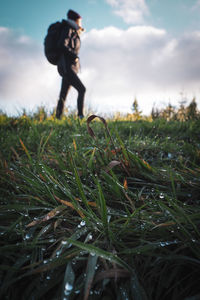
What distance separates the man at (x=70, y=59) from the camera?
143 inches

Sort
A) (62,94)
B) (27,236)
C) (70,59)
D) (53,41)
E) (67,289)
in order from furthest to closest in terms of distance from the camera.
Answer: (62,94) → (70,59) → (53,41) → (27,236) → (67,289)

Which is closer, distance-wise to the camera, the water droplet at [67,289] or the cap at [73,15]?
the water droplet at [67,289]

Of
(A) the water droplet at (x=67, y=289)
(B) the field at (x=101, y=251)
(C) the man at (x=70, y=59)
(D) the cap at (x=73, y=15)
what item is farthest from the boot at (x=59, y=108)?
(A) the water droplet at (x=67, y=289)

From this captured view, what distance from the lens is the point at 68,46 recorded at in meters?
3.69

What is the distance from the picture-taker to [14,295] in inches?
17.2

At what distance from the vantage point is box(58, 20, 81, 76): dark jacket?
3.63 meters

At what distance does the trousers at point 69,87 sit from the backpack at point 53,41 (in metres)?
0.47

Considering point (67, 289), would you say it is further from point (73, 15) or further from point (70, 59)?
point (73, 15)

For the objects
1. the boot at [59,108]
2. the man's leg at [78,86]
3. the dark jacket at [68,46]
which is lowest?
the boot at [59,108]

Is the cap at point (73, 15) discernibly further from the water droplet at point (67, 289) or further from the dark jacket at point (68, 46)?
the water droplet at point (67, 289)

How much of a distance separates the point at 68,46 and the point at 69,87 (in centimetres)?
86

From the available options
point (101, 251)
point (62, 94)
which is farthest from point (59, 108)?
point (101, 251)

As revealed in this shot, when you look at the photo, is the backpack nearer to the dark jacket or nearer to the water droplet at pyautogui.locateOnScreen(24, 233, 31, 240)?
the dark jacket

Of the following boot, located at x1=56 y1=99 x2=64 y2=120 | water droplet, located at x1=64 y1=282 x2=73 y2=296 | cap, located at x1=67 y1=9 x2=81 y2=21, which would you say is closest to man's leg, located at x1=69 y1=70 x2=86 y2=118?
boot, located at x1=56 y1=99 x2=64 y2=120
